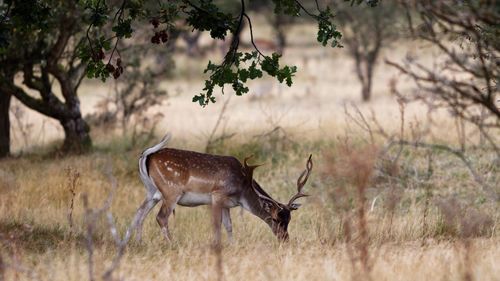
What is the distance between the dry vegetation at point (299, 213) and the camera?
8.02 m

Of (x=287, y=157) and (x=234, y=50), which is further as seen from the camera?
(x=287, y=157)

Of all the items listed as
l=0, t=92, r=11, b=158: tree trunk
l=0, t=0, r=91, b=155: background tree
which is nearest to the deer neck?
l=0, t=0, r=91, b=155: background tree

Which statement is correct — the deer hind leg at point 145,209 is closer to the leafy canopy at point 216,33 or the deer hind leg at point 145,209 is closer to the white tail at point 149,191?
the white tail at point 149,191

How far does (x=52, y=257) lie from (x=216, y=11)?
288cm

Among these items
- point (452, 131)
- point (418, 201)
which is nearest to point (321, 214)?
point (418, 201)

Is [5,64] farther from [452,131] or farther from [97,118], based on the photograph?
[452,131]

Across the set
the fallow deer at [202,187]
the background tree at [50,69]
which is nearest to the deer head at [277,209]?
the fallow deer at [202,187]

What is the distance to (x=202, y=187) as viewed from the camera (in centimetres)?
1052

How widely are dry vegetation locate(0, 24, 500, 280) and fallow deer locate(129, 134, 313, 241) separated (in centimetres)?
29

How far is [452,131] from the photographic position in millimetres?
16875

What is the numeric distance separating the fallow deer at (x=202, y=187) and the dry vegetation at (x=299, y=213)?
289mm

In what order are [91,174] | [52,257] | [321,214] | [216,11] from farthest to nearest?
1. [91,174]
2. [321,214]
3. [216,11]
4. [52,257]

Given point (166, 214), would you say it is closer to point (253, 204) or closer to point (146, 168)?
point (146, 168)

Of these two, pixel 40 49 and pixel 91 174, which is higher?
pixel 40 49
